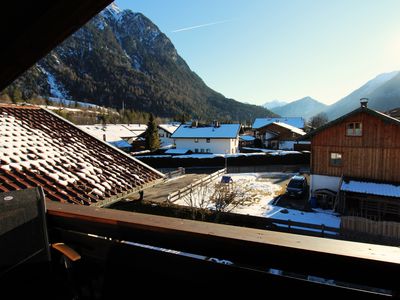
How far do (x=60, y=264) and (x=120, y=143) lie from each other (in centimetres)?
4003

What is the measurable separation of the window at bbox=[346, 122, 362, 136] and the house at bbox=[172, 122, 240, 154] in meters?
19.3

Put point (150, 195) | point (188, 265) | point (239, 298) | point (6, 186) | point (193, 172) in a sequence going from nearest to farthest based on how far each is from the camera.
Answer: point (239, 298)
point (188, 265)
point (6, 186)
point (150, 195)
point (193, 172)

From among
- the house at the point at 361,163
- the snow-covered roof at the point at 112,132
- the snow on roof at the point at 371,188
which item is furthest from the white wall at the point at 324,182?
the snow-covered roof at the point at 112,132

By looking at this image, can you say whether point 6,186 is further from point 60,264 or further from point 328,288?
point 328,288

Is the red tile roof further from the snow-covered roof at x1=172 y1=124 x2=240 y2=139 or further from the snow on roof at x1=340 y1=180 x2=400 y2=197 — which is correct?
the snow-covered roof at x1=172 y1=124 x2=240 y2=139

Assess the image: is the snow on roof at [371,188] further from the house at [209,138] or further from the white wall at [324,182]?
the house at [209,138]

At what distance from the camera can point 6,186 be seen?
3.69m

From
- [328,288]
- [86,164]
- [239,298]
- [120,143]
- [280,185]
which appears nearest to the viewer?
[328,288]

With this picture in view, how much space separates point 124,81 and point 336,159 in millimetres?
116366

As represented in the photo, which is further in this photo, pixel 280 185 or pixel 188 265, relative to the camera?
pixel 280 185

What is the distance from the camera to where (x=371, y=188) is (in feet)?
52.4

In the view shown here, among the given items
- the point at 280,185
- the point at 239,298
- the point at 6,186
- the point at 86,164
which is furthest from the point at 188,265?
the point at 280,185

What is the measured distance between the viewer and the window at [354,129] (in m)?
17.3

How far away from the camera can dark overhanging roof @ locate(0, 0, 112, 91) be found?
1019 millimetres
